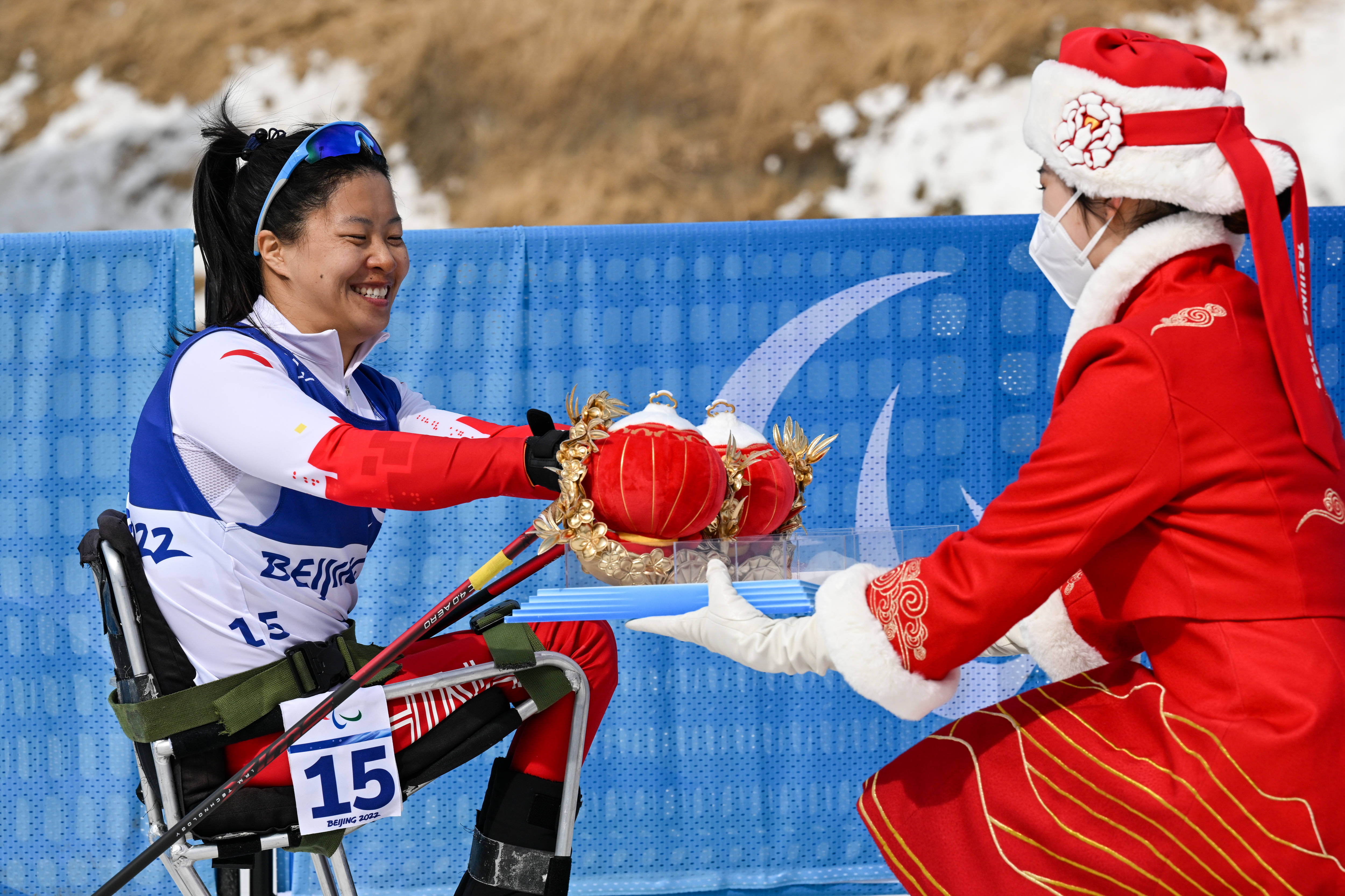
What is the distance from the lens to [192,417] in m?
1.75

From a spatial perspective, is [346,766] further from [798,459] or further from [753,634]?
[798,459]

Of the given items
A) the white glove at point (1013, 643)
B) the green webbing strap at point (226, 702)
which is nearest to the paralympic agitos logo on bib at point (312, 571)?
the green webbing strap at point (226, 702)

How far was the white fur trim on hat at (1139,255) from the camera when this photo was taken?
156cm

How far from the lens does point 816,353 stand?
11.1 feet

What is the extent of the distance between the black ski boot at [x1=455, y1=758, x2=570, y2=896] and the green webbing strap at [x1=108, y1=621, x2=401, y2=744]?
0.86 feet

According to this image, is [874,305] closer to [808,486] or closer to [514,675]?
[808,486]

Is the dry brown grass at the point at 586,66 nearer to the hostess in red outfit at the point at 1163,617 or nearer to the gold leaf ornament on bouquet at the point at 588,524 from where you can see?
the gold leaf ornament on bouquet at the point at 588,524

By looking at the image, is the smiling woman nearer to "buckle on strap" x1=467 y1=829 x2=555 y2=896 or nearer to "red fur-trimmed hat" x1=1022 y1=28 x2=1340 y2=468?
"buckle on strap" x1=467 y1=829 x2=555 y2=896

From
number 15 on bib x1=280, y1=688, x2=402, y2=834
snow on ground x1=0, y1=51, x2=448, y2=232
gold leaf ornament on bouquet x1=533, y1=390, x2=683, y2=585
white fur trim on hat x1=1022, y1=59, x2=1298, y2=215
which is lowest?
number 15 on bib x1=280, y1=688, x2=402, y2=834

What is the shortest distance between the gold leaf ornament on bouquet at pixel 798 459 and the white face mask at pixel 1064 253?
0.49 m

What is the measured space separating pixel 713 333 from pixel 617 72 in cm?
681

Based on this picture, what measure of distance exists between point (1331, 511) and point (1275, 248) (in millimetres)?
342

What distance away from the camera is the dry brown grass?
9.25 m

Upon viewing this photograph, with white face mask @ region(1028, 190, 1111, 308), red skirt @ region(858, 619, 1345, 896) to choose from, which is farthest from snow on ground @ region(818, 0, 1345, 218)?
red skirt @ region(858, 619, 1345, 896)
